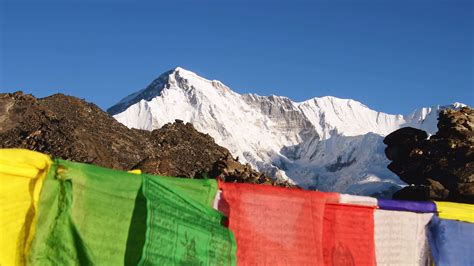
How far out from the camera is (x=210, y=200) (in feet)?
10.5

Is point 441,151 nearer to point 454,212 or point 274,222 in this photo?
point 454,212

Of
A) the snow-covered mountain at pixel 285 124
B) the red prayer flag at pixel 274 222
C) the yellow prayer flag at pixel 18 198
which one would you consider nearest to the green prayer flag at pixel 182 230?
the red prayer flag at pixel 274 222

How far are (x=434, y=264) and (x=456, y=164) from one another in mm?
24774

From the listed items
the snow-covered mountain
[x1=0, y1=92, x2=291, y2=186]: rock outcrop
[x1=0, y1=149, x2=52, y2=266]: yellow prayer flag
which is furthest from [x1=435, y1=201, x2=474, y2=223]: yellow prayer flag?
the snow-covered mountain

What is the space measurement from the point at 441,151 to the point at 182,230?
1123 inches

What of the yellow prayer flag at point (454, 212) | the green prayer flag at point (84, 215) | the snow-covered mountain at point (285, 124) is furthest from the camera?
the snow-covered mountain at point (285, 124)

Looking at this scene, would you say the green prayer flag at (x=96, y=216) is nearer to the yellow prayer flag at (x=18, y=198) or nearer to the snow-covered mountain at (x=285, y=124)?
the yellow prayer flag at (x=18, y=198)

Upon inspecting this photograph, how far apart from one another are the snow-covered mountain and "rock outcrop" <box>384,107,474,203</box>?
51344 millimetres

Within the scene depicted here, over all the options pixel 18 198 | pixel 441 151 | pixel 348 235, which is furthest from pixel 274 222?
pixel 441 151

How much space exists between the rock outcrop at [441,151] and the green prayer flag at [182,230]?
921 inches

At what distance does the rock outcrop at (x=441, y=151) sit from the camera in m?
27.6

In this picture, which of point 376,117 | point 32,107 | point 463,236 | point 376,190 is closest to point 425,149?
point 32,107

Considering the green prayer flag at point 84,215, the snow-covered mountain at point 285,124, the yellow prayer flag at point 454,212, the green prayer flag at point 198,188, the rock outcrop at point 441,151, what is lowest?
the green prayer flag at point 84,215

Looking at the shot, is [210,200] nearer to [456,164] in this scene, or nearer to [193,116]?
[456,164]
